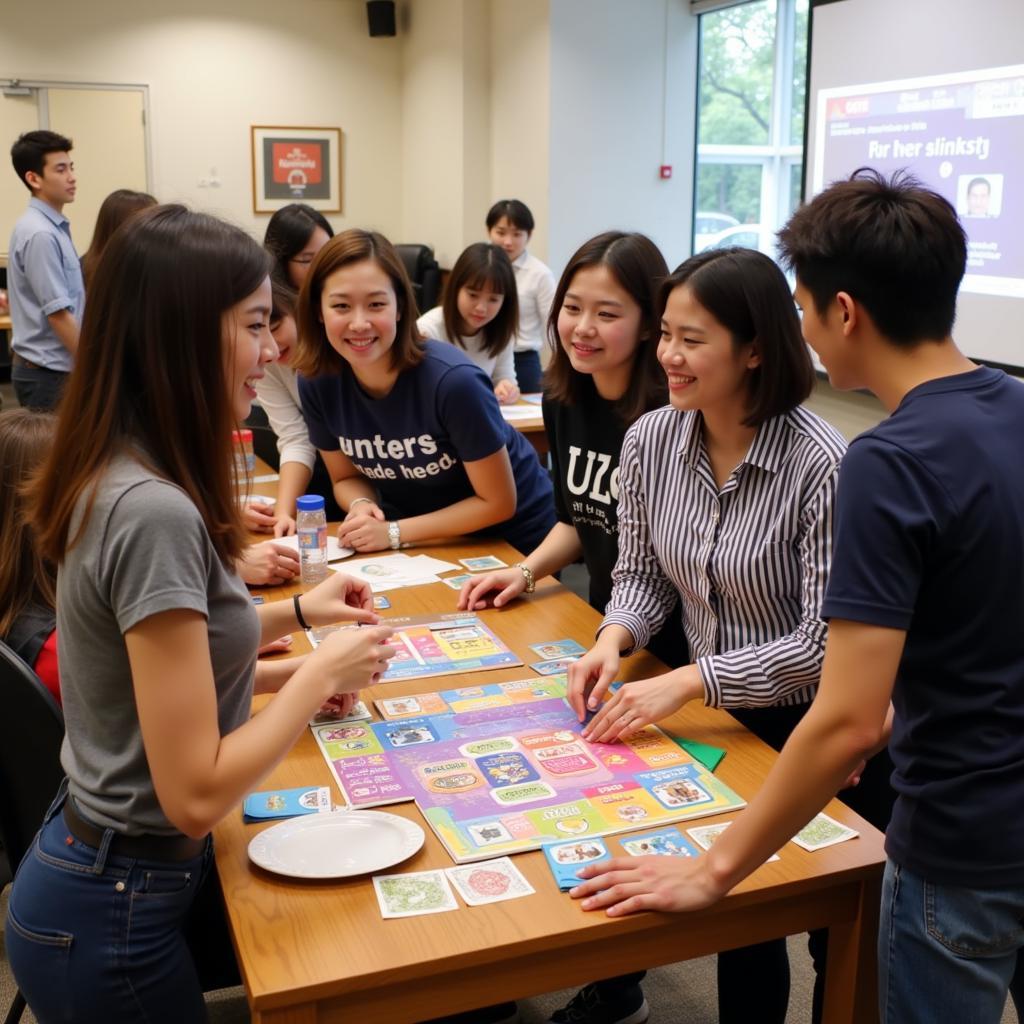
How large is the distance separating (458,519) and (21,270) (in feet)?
11.2

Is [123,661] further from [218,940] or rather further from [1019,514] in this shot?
[1019,514]

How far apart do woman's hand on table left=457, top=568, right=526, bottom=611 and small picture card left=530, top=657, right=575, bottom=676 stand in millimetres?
303

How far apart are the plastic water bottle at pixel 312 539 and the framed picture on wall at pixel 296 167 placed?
22.6 feet

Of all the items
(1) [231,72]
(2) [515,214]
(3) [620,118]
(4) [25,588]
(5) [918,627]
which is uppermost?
(1) [231,72]

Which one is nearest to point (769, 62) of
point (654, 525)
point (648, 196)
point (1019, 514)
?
point (648, 196)

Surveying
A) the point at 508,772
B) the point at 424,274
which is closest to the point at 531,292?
the point at 424,274

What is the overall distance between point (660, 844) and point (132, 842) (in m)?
0.61

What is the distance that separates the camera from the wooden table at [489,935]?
1147 millimetres

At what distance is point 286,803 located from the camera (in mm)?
1462

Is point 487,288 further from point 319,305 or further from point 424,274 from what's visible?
point 424,274

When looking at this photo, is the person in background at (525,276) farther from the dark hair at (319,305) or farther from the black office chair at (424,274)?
the dark hair at (319,305)

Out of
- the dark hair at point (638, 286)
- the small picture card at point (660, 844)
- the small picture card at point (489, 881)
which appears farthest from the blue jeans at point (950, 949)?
the dark hair at point (638, 286)

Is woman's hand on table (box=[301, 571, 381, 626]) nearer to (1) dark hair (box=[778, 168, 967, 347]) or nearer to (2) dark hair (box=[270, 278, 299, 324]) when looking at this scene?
(1) dark hair (box=[778, 168, 967, 347])

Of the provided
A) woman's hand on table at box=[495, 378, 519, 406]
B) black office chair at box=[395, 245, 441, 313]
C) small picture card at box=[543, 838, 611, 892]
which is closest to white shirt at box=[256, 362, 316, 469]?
woman's hand on table at box=[495, 378, 519, 406]
